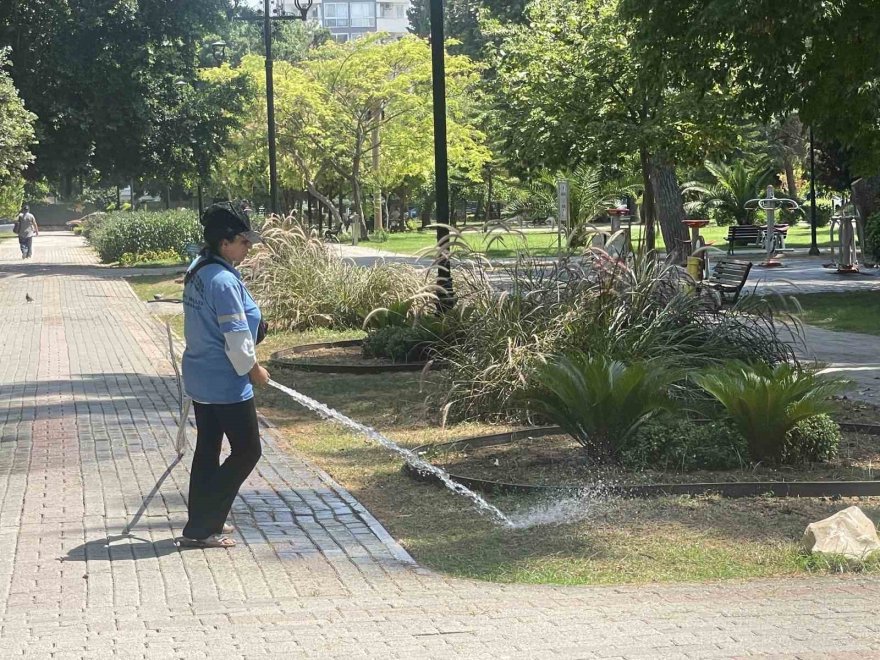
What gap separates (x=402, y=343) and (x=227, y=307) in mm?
7737

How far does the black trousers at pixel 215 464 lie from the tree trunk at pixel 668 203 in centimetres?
1980

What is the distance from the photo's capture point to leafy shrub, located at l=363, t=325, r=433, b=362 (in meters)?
13.9

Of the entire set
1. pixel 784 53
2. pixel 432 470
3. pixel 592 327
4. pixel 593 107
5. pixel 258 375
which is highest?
pixel 593 107

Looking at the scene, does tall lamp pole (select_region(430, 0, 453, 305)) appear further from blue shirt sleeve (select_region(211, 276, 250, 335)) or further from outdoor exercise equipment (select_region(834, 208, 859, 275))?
outdoor exercise equipment (select_region(834, 208, 859, 275))

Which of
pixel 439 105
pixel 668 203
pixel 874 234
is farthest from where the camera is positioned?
pixel 668 203

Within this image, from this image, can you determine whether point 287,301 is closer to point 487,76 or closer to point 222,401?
point 222,401

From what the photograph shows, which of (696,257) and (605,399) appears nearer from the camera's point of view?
(605,399)

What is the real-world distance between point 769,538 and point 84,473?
4520mm

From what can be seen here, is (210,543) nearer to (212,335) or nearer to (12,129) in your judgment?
(212,335)

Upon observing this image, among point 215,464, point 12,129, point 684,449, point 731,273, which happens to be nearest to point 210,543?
point 215,464

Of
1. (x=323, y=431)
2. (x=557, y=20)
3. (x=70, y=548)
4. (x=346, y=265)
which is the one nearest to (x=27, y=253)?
(x=557, y=20)

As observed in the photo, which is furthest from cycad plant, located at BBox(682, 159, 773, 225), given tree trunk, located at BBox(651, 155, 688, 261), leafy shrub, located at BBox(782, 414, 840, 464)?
leafy shrub, located at BBox(782, 414, 840, 464)

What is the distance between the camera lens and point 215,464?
6.66 meters

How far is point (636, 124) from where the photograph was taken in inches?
945
